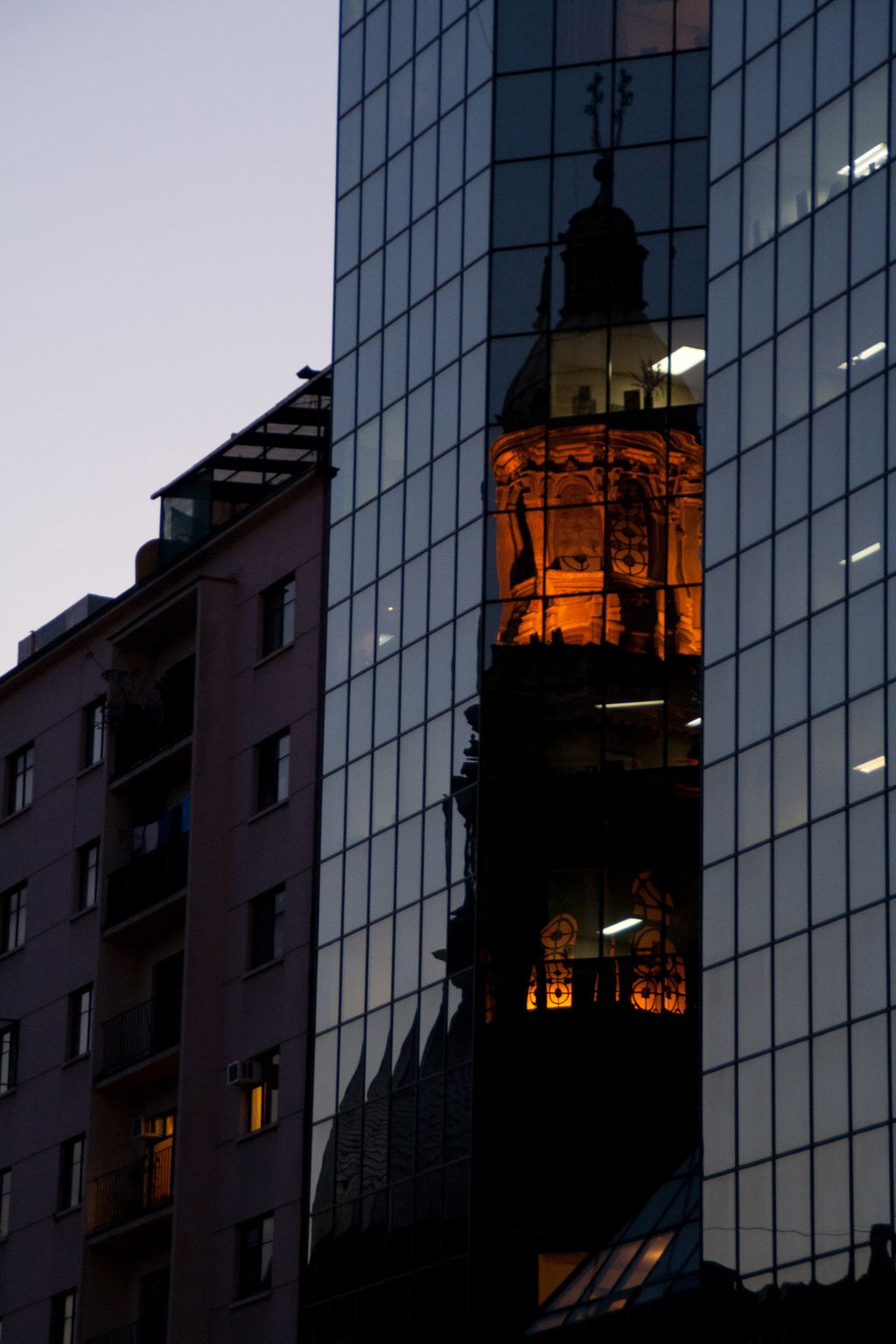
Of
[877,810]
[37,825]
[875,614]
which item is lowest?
[877,810]

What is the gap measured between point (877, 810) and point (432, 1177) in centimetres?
1394

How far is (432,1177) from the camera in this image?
53.7 m

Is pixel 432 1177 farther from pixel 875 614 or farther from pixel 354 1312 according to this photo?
pixel 875 614

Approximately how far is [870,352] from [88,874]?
2789cm

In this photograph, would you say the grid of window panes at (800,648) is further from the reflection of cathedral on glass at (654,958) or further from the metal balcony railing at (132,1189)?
the metal balcony railing at (132,1189)

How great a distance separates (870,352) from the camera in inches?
1848

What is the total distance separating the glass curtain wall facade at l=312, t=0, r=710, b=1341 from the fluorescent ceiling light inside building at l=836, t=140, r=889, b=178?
914 centimetres

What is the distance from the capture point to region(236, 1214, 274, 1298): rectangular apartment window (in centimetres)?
5722

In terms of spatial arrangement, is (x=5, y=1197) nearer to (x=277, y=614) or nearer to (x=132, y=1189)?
(x=132, y=1189)

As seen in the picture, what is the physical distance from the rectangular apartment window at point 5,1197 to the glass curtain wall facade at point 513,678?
42.4 feet

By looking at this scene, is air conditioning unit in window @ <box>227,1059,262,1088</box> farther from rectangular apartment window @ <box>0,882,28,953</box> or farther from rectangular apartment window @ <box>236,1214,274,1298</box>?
rectangular apartment window @ <box>0,882,28,953</box>

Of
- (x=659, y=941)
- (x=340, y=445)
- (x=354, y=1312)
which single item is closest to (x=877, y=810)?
(x=659, y=941)

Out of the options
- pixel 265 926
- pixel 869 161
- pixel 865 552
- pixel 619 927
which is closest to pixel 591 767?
pixel 619 927

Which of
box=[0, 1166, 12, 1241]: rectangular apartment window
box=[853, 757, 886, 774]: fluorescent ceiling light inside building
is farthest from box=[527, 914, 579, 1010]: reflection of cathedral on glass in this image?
box=[0, 1166, 12, 1241]: rectangular apartment window
